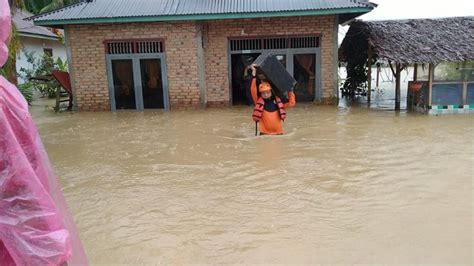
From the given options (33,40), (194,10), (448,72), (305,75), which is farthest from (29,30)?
(448,72)

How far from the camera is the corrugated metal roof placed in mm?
11844

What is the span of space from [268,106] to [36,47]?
16.1 meters

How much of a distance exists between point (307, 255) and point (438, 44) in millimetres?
9421

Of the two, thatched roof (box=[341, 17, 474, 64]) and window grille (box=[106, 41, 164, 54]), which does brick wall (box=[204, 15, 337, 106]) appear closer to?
thatched roof (box=[341, 17, 474, 64])

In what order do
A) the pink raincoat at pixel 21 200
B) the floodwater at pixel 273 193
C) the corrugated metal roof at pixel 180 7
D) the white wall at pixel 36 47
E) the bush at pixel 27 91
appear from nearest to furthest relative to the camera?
the pink raincoat at pixel 21 200 < the floodwater at pixel 273 193 < the corrugated metal roof at pixel 180 7 < the bush at pixel 27 91 < the white wall at pixel 36 47

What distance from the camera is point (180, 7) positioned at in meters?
12.5

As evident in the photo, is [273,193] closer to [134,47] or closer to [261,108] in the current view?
[261,108]

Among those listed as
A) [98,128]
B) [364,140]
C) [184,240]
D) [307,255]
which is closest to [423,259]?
[307,255]

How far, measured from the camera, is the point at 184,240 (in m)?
4.20

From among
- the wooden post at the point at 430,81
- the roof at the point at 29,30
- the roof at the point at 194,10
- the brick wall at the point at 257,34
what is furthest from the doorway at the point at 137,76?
the wooden post at the point at 430,81

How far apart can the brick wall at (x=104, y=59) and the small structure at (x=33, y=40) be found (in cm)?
553

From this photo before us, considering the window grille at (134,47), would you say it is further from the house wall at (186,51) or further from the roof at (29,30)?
the roof at (29,30)

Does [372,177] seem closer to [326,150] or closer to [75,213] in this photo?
[326,150]

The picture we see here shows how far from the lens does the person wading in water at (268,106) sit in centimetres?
828
